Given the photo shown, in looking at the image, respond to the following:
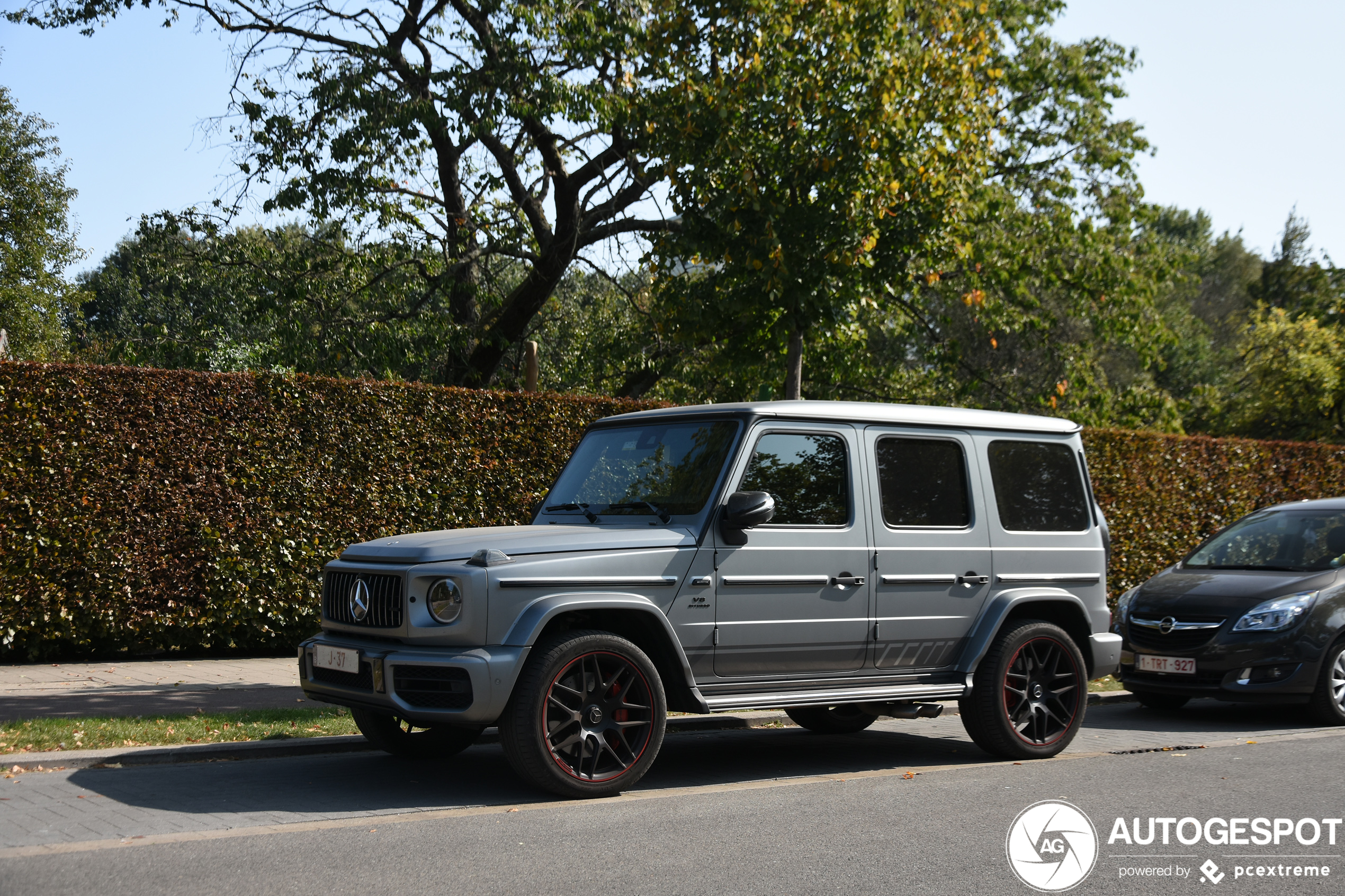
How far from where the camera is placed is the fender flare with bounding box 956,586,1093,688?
7816mm

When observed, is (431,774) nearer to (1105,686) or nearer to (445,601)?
(445,601)

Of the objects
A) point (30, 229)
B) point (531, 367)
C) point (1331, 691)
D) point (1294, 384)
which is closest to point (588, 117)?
point (531, 367)

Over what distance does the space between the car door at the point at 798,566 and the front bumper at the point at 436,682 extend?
1337 mm

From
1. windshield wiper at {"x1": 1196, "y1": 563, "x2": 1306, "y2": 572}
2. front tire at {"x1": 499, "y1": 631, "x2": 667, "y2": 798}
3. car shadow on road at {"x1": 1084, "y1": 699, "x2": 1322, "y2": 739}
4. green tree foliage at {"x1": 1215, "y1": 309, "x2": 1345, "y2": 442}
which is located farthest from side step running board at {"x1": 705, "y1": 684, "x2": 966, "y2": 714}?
green tree foliage at {"x1": 1215, "y1": 309, "x2": 1345, "y2": 442}

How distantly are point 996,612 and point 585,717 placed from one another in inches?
116

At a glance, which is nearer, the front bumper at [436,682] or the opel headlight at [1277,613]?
the front bumper at [436,682]

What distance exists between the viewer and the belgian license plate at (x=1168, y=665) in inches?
398

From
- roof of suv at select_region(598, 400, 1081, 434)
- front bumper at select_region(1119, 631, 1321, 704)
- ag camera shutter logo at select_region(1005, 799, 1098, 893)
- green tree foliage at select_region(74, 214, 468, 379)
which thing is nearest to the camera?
ag camera shutter logo at select_region(1005, 799, 1098, 893)

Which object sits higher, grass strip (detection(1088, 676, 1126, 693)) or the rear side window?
the rear side window

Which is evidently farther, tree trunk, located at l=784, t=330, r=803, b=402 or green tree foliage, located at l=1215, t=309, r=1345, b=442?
green tree foliage, located at l=1215, t=309, r=1345, b=442

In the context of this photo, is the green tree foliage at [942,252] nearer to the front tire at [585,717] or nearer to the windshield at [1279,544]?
the windshield at [1279,544]

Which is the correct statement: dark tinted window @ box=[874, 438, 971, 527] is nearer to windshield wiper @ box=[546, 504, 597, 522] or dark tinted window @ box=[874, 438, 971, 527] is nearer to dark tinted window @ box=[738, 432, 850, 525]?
dark tinted window @ box=[738, 432, 850, 525]

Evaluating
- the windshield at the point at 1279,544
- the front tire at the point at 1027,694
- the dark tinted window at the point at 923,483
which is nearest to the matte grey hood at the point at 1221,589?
the windshield at the point at 1279,544

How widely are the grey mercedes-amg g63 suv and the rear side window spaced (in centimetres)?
2
